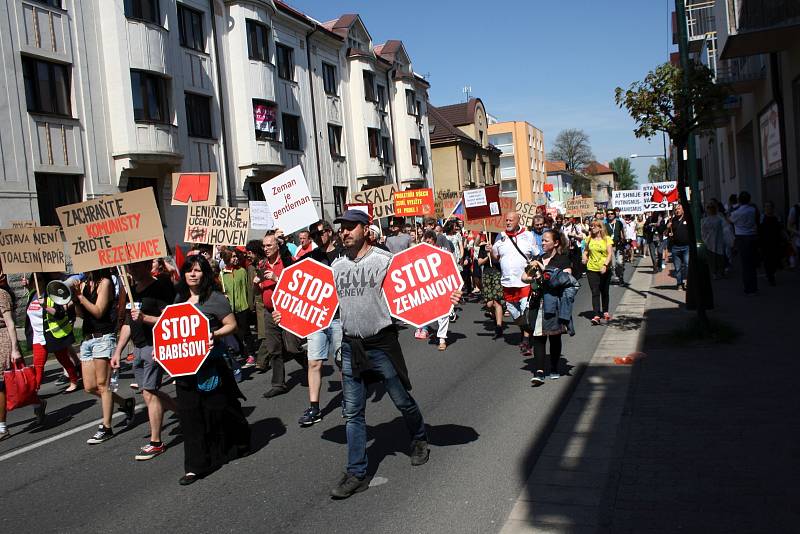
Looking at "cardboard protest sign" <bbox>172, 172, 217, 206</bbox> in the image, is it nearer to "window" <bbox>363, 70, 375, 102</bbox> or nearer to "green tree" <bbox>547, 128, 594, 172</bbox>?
"window" <bbox>363, 70, 375, 102</bbox>

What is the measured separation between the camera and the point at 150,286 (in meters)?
6.85

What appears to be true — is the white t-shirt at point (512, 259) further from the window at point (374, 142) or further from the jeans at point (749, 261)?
the window at point (374, 142)

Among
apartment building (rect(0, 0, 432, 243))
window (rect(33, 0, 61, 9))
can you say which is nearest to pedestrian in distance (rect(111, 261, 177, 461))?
apartment building (rect(0, 0, 432, 243))

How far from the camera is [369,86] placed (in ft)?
123

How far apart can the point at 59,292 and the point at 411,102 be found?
36.8m

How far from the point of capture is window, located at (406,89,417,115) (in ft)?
139

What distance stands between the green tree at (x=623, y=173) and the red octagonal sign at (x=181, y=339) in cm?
14260

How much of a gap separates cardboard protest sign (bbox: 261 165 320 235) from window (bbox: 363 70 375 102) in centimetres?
2547

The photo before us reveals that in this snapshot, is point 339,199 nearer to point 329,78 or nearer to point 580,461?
point 329,78

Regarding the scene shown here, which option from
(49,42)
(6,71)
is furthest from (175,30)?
(6,71)

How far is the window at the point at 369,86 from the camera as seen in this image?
121ft

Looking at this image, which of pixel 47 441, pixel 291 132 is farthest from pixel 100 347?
pixel 291 132

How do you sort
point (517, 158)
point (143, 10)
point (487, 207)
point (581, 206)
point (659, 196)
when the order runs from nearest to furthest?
point (487, 207), point (143, 10), point (659, 196), point (581, 206), point (517, 158)

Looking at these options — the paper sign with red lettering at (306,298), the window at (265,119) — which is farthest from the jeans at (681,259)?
the window at (265,119)
